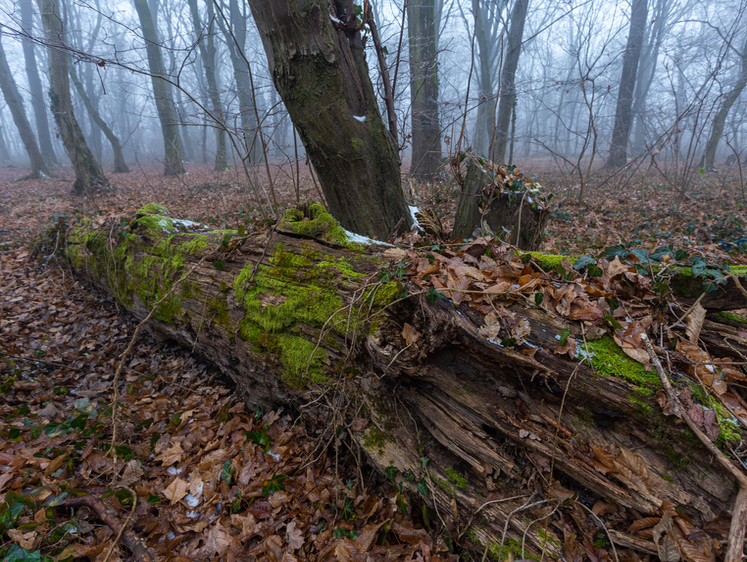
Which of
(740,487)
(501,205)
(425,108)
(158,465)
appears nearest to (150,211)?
(158,465)

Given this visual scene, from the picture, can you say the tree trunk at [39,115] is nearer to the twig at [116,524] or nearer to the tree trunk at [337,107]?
the tree trunk at [337,107]

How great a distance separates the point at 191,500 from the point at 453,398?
2.09 m

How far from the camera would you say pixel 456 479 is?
6.94ft

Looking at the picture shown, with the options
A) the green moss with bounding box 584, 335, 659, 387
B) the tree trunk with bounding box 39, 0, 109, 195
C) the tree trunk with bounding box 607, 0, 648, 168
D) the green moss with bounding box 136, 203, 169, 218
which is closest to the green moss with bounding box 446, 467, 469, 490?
the green moss with bounding box 584, 335, 659, 387

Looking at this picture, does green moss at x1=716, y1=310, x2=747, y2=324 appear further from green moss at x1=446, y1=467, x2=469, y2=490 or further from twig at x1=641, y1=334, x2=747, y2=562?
green moss at x1=446, y1=467, x2=469, y2=490

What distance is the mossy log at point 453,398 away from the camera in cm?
176

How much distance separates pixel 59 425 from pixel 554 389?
3.78 meters

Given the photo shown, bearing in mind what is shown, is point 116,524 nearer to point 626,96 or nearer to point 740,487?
point 740,487

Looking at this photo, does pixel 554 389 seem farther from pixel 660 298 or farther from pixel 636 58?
pixel 636 58

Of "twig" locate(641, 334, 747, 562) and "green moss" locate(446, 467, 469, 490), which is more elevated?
"twig" locate(641, 334, 747, 562)

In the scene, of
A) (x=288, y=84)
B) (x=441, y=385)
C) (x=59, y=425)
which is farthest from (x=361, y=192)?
(x=59, y=425)

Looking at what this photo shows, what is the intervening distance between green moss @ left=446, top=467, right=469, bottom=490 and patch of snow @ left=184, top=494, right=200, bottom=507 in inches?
73.4

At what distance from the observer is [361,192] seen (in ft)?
12.9

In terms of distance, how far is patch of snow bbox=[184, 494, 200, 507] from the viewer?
250cm
